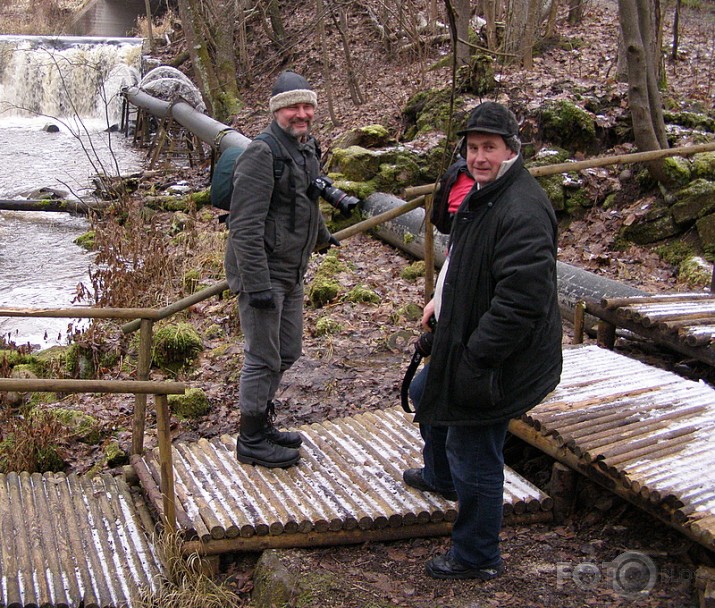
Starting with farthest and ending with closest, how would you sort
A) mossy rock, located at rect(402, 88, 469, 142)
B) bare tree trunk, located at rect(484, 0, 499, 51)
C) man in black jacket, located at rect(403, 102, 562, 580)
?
bare tree trunk, located at rect(484, 0, 499, 51), mossy rock, located at rect(402, 88, 469, 142), man in black jacket, located at rect(403, 102, 562, 580)

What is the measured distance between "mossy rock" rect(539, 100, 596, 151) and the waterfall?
15.3 metres

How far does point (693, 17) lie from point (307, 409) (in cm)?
1809

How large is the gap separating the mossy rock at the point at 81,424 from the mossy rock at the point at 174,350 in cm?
95

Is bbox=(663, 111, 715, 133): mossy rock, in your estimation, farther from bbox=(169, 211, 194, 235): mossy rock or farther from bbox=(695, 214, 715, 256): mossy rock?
bbox=(169, 211, 194, 235): mossy rock

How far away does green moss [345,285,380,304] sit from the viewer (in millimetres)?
7910

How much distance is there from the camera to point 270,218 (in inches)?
163

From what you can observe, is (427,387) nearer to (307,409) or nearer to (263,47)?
(307,409)

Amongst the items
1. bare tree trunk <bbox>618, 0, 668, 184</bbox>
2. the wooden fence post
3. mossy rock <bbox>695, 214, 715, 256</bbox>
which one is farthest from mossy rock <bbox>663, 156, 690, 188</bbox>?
the wooden fence post

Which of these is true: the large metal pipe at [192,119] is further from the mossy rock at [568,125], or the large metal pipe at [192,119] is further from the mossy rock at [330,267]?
the mossy rock at [568,125]

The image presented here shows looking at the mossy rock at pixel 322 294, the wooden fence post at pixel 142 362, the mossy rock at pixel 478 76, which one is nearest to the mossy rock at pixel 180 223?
the mossy rock at pixel 322 294

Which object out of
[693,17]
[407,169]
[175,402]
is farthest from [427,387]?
[693,17]

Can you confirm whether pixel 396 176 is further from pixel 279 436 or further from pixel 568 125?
pixel 279 436

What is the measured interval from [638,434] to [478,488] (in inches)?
45.1

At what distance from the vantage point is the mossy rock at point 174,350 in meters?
7.27
